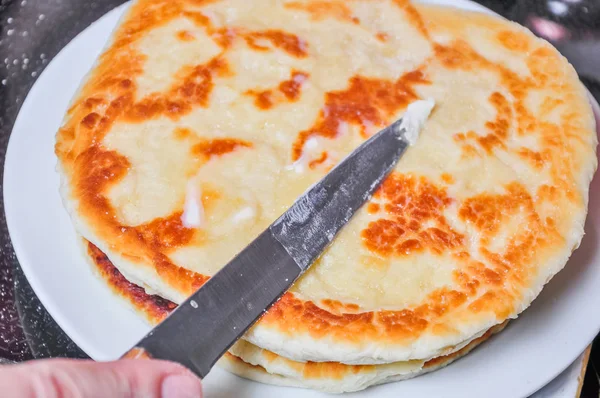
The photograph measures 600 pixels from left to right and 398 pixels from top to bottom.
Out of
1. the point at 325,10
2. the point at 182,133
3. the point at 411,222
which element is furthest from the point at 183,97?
the point at 411,222

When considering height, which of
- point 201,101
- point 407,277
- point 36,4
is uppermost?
point 201,101

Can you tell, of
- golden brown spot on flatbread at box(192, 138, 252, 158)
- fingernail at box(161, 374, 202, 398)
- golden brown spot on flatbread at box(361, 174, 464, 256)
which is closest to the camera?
fingernail at box(161, 374, 202, 398)

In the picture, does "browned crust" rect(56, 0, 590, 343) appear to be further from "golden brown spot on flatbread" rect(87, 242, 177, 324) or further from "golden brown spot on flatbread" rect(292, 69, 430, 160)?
"golden brown spot on flatbread" rect(87, 242, 177, 324)

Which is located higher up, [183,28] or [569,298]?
[183,28]

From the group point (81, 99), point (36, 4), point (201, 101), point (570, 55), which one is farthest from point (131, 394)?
point (570, 55)

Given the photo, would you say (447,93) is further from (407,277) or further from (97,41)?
(97,41)

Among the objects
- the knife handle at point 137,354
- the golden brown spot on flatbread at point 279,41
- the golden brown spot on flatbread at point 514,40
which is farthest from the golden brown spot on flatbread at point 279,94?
the knife handle at point 137,354

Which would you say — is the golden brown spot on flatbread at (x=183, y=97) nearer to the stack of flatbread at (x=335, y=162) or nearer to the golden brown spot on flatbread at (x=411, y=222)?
the stack of flatbread at (x=335, y=162)

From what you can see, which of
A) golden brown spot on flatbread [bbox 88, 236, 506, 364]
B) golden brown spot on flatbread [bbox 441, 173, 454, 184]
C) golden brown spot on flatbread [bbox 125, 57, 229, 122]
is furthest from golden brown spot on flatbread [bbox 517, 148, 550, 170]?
golden brown spot on flatbread [bbox 125, 57, 229, 122]
